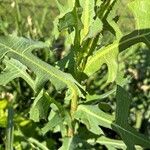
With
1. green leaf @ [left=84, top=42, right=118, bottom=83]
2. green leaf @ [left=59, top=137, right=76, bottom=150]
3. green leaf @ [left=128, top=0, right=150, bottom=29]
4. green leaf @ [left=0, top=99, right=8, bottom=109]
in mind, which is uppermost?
green leaf @ [left=128, top=0, right=150, bottom=29]

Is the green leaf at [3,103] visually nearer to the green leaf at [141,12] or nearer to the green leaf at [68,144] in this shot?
the green leaf at [68,144]

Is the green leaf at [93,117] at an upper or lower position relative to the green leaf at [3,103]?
lower

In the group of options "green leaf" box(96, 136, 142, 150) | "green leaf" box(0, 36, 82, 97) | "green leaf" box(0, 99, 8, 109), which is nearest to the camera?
"green leaf" box(0, 36, 82, 97)

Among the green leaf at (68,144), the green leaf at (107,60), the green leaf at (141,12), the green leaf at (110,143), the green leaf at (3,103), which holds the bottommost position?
the green leaf at (110,143)

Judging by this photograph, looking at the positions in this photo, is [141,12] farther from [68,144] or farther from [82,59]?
[68,144]

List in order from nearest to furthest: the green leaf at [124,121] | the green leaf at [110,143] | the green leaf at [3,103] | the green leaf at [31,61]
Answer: the green leaf at [31,61] < the green leaf at [124,121] < the green leaf at [110,143] < the green leaf at [3,103]

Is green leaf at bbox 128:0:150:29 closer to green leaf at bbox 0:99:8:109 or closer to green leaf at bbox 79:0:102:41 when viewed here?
green leaf at bbox 79:0:102:41

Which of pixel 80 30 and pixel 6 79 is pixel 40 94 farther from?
pixel 80 30

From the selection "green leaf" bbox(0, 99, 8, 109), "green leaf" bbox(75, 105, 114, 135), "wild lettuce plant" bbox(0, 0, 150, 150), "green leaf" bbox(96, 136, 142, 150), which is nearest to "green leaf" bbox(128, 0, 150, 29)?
"wild lettuce plant" bbox(0, 0, 150, 150)

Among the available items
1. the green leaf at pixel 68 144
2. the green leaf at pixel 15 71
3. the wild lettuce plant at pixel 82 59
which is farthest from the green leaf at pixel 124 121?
the green leaf at pixel 15 71

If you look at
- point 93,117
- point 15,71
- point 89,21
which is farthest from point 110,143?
point 89,21

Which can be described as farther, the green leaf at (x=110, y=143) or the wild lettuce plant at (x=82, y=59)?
the green leaf at (x=110, y=143)
